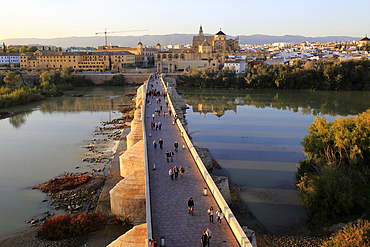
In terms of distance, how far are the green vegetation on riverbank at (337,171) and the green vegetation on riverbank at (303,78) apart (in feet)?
120

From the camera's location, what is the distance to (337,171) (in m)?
9.88

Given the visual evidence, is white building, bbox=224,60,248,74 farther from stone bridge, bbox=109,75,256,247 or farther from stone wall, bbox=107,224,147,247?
stone wall, bbox=107,224,147,247

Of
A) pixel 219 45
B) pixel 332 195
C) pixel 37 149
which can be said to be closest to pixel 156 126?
pixel 37 149

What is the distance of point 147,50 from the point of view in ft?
249

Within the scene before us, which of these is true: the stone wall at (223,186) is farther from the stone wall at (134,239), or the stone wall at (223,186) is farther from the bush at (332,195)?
the stone wall at (134,239)

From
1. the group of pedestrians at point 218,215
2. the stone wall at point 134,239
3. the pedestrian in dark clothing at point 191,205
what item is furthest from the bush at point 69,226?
the group of pedestrians at point 218,215

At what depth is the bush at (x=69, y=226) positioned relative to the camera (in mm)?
9094

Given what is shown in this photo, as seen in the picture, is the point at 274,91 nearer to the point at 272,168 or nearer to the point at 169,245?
the point at 272,168

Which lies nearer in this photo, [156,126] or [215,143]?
[156,126]

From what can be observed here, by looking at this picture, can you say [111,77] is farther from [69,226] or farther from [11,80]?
[69,226]

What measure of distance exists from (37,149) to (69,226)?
9593mm

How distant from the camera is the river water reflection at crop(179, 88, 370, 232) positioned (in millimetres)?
11281

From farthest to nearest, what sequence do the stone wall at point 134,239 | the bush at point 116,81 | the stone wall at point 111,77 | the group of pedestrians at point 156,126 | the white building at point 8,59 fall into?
1. the white building at point 8,59
2. the stone wall at point 111,77
3. the bush at point 116,81
4. the group of pedestrians at point 156,126
5. the stone wall at point 134,239

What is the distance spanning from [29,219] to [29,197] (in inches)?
69.3
